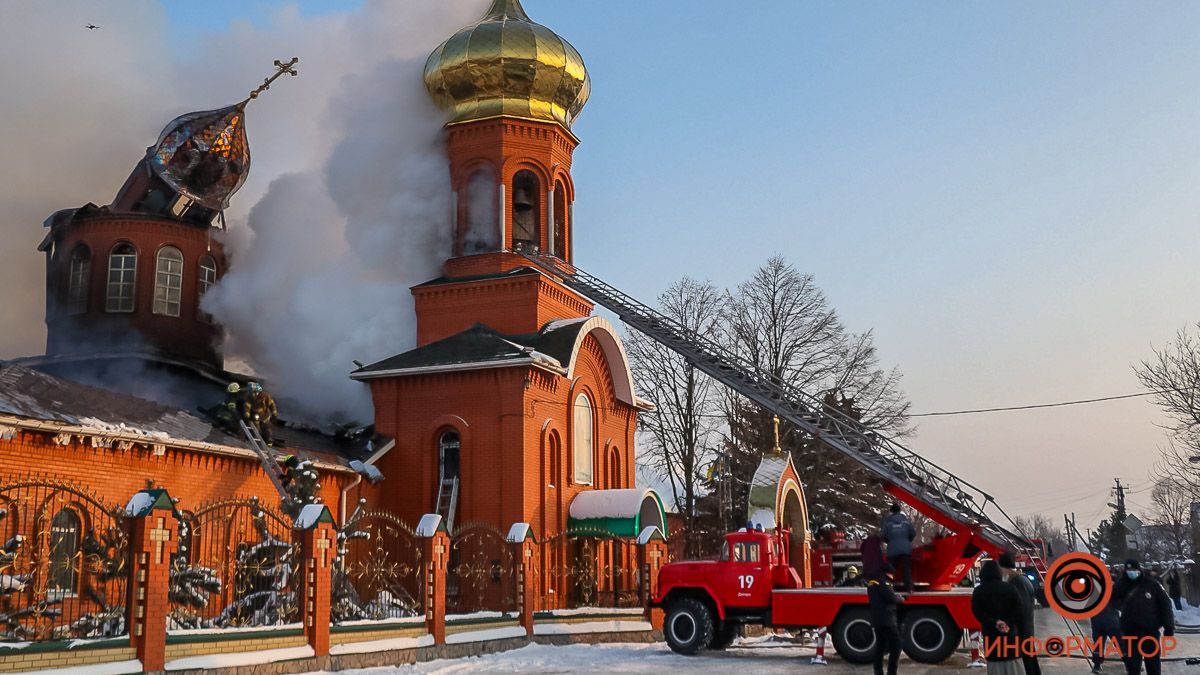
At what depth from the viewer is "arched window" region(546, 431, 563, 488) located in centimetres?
2356

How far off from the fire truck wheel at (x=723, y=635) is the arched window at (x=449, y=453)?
8.50m

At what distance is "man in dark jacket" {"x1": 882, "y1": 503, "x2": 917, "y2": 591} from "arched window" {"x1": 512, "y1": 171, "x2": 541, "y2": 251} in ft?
46.8

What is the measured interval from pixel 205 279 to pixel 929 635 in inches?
739

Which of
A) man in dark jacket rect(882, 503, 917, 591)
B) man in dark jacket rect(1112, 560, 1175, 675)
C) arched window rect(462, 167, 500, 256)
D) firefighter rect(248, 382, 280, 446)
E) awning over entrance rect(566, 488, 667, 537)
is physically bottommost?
man in dark jacket rect(1112, 560, 1175, 675)

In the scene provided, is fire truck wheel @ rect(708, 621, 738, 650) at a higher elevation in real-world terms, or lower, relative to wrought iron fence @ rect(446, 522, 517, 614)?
lower

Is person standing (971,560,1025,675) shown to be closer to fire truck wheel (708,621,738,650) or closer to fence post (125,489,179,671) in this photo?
fire truck wheel (708,621,738,650)

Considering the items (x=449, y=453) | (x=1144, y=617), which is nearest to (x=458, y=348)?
(x=449, y=453)

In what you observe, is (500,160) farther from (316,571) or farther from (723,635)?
(316,571)

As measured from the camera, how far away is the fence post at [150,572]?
10969 mm

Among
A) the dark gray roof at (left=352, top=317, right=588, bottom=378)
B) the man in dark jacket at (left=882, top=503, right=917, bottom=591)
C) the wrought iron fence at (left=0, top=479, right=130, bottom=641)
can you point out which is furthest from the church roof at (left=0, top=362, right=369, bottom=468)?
the man in dark jacket at (left=882, top=503, right=917, bottom=591)

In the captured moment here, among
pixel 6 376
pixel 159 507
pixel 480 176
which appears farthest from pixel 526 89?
pixel 159 507

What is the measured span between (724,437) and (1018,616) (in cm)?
2659

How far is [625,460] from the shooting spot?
2762cm

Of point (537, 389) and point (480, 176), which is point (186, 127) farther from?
point (537, 389)
